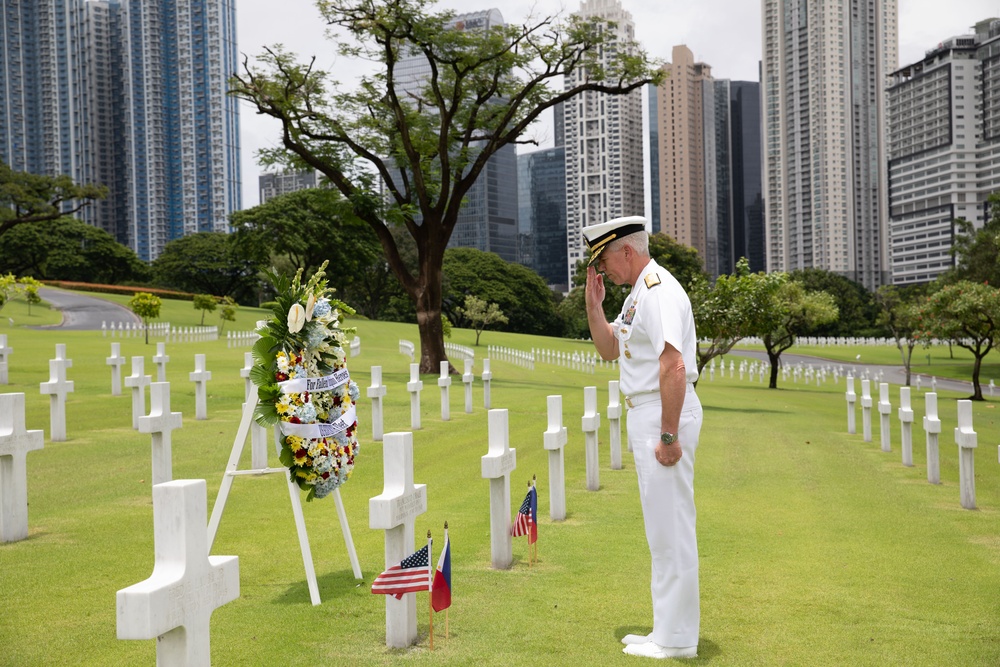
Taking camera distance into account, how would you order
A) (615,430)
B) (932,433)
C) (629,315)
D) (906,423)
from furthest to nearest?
(906,423) → (615,430) → (932,433) → (629,315)

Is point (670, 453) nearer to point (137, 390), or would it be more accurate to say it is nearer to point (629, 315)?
point (629, 315)

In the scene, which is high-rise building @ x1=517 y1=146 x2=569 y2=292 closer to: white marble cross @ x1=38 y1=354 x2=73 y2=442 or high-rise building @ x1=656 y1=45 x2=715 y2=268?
high-rise building @ x1=656 y1=45 x2=715 y2=268

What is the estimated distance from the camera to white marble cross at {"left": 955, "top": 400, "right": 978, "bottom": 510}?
404 inches

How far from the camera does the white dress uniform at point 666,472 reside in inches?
209

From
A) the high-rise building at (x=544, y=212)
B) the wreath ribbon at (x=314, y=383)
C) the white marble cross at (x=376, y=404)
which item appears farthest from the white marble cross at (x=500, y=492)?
the high-rise building at (x=544, y=212)

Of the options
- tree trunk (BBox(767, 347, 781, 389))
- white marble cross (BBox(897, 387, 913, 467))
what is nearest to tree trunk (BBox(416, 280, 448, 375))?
tree trunk (BBox(767, 347, 781, 389))

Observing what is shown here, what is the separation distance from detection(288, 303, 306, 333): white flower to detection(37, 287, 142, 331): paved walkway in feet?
154

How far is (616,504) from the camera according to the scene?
10383mm

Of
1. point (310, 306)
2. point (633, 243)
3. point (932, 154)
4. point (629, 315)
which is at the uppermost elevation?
point (932, 154)

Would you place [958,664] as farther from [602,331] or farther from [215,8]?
[215,8]

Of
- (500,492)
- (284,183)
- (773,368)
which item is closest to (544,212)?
(284,183)

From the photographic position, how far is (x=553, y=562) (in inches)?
301

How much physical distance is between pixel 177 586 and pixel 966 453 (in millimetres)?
9575

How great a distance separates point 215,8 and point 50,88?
26.1 metres
